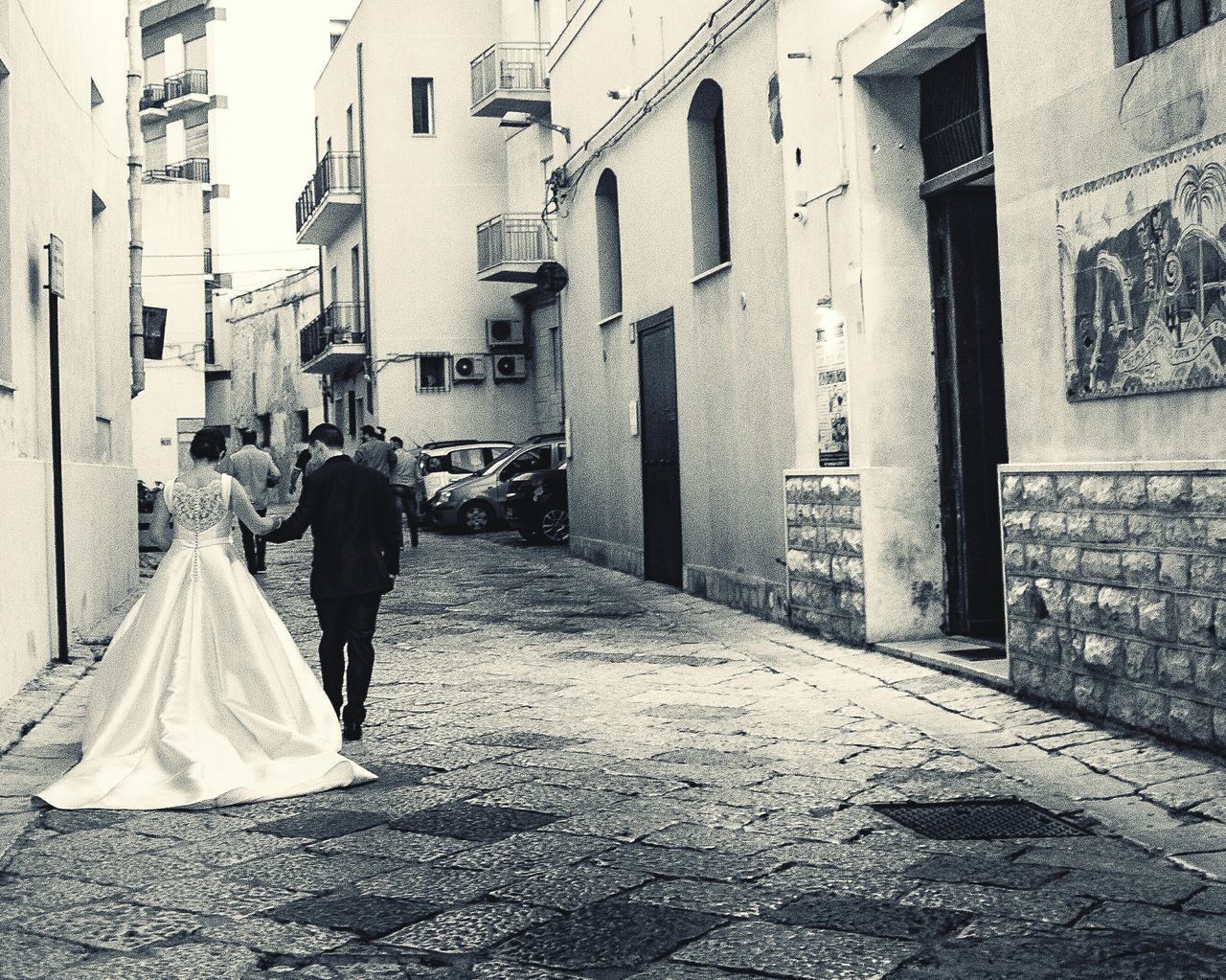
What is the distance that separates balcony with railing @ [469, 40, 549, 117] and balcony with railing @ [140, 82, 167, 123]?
864 inches

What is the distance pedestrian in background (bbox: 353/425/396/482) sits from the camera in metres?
19.1

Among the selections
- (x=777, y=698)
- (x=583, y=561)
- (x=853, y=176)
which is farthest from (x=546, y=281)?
(x=777, y=698)

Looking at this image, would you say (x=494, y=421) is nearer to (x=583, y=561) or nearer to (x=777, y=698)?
(x=583, y=561)

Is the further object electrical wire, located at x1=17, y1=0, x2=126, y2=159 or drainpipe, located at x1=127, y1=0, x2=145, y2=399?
drainpipe, located at x1=127, y1=0, x2=145, y2=399

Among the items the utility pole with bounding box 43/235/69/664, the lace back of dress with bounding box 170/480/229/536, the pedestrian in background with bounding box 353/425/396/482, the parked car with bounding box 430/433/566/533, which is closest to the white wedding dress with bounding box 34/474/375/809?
the lace back of dress with bounding box 170/480/229/536

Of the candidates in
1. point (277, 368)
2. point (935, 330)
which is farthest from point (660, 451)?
point (277, 368)

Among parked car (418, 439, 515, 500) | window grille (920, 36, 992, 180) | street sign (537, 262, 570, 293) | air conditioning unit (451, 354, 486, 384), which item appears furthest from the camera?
air conditioning unit (451, 354, 486, 384)

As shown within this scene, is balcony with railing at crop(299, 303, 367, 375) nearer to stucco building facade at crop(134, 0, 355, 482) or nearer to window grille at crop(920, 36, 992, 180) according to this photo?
stucco building facade at crop(134, 0, 355, 482)

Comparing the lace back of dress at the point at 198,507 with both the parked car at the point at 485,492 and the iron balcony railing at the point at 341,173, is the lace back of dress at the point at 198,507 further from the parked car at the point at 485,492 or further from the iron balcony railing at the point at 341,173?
the iron balcony railing at the point at 341,173

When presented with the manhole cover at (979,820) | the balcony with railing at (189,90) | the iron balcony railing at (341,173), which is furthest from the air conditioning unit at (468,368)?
the manhole cover at (979,820)

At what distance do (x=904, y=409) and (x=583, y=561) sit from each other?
9.06 meters

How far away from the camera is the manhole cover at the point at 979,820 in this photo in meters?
5.16

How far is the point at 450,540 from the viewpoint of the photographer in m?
23.3

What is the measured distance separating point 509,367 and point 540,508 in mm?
10888
